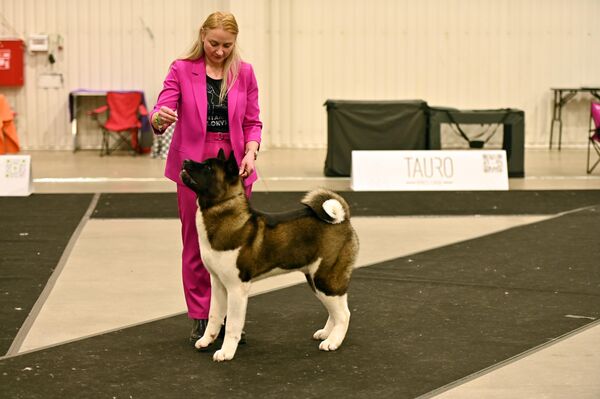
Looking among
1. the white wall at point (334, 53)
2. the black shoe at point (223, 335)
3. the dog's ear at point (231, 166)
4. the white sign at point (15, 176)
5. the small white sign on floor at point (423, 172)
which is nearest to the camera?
the dog's ear at point (231, 166)

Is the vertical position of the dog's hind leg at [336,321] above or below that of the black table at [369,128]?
below

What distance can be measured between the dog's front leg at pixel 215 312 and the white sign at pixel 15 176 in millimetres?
5857

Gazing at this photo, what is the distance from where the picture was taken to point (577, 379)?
460 cm

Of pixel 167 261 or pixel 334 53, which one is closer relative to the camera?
pixel 167 261

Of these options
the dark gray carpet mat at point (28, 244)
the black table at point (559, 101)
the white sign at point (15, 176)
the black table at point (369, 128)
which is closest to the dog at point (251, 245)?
the dark gray carpet mat at point (28, 244)

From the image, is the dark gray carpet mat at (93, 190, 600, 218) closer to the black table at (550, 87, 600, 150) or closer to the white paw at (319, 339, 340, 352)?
the white paw at (319, 339, 340, 352)

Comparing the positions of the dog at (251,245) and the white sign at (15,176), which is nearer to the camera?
the dog at (251,245)

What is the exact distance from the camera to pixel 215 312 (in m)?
4.89

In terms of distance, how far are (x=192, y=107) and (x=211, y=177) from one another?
1.72 feet

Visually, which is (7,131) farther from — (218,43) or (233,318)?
(233,318)

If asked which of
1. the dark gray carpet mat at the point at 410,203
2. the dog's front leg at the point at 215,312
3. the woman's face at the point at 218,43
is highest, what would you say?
the woman's face at the point at 218,43

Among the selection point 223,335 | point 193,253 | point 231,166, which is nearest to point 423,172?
point 223,335

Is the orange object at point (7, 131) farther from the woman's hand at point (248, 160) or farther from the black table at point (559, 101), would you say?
the woman's hand at point (248, 160)

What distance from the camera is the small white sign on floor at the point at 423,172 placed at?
1088cm
